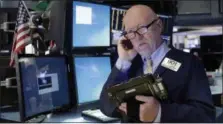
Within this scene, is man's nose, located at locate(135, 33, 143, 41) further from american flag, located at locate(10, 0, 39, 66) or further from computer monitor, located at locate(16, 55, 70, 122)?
american flag, located at locate(10, 0, 39, 66)

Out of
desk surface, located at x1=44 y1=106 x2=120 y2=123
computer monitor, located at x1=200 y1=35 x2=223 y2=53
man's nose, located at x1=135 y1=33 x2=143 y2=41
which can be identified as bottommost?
desk surface, located at x1=44 y1=106 x2=120 y2=123

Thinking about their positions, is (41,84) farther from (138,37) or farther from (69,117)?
(138,37)

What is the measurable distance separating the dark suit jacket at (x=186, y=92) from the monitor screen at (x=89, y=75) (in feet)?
2.51

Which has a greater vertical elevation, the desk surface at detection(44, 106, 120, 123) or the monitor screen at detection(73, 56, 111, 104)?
the monitor screen at detection(73, 56, 111, 104)

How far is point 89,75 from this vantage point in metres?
2.14

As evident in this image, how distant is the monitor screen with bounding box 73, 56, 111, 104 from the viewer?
6.78ft

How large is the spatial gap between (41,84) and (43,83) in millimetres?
21

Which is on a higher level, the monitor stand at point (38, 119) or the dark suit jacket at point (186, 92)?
Answer: the dark suit jacket at point (186, 92)

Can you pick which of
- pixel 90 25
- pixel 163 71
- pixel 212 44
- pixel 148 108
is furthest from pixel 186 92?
pixel 212 44

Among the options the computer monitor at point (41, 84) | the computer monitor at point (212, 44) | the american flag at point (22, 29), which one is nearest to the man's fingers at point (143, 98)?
the computer monitor at point (41, 84)

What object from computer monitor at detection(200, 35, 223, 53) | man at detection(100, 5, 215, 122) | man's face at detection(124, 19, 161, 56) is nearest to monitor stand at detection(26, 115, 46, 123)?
man at detection(100, 5, 215, 122)

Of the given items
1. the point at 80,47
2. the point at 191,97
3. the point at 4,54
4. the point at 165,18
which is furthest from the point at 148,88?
the point at 165,18

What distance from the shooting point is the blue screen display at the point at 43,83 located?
1.62m

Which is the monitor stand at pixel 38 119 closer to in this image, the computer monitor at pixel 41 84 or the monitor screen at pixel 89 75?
the computer monitor at pixel 41 84
